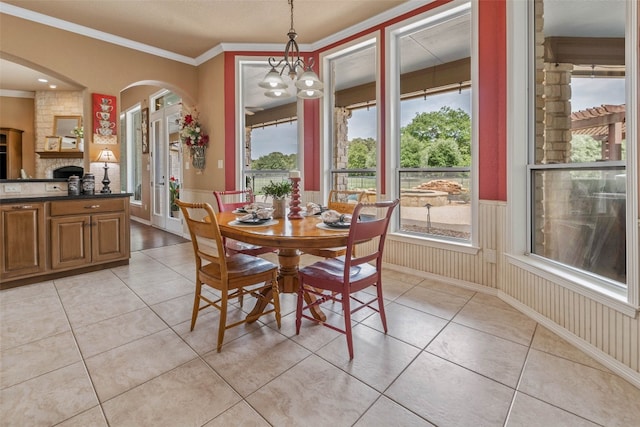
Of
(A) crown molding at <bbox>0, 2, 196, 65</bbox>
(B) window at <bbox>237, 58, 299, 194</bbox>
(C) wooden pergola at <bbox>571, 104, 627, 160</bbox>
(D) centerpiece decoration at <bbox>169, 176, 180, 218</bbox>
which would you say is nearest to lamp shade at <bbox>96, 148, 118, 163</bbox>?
(A) crown molding at <bbox>0, 2, 196, 65</bbox>

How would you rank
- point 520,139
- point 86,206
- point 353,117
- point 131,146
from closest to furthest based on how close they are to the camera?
point 520,139
point 86,206
point 353,117
point 131,146

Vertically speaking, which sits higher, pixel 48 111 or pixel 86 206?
pixel 48 111

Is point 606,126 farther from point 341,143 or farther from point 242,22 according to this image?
point 242,22

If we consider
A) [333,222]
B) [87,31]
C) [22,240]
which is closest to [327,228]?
[333,222]

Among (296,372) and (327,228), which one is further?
(327,228)

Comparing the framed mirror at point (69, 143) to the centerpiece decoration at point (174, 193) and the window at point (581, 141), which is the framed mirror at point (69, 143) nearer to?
the centerpiece decoration at point (174, 193)

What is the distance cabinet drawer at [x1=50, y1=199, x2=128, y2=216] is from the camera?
330 centimetres

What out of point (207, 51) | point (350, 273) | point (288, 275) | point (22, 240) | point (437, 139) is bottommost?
point (288, 275)

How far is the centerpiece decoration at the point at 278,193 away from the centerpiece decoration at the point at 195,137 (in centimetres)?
295

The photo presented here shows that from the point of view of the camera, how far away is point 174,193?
632cm

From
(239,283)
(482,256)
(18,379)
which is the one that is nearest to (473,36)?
(482,256)

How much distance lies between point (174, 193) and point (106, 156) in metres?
2.36

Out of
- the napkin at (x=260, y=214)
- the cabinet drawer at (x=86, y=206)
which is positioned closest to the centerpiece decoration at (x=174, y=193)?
the cabinet drawer at (x=86, y=206)

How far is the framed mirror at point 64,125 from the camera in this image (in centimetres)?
697
